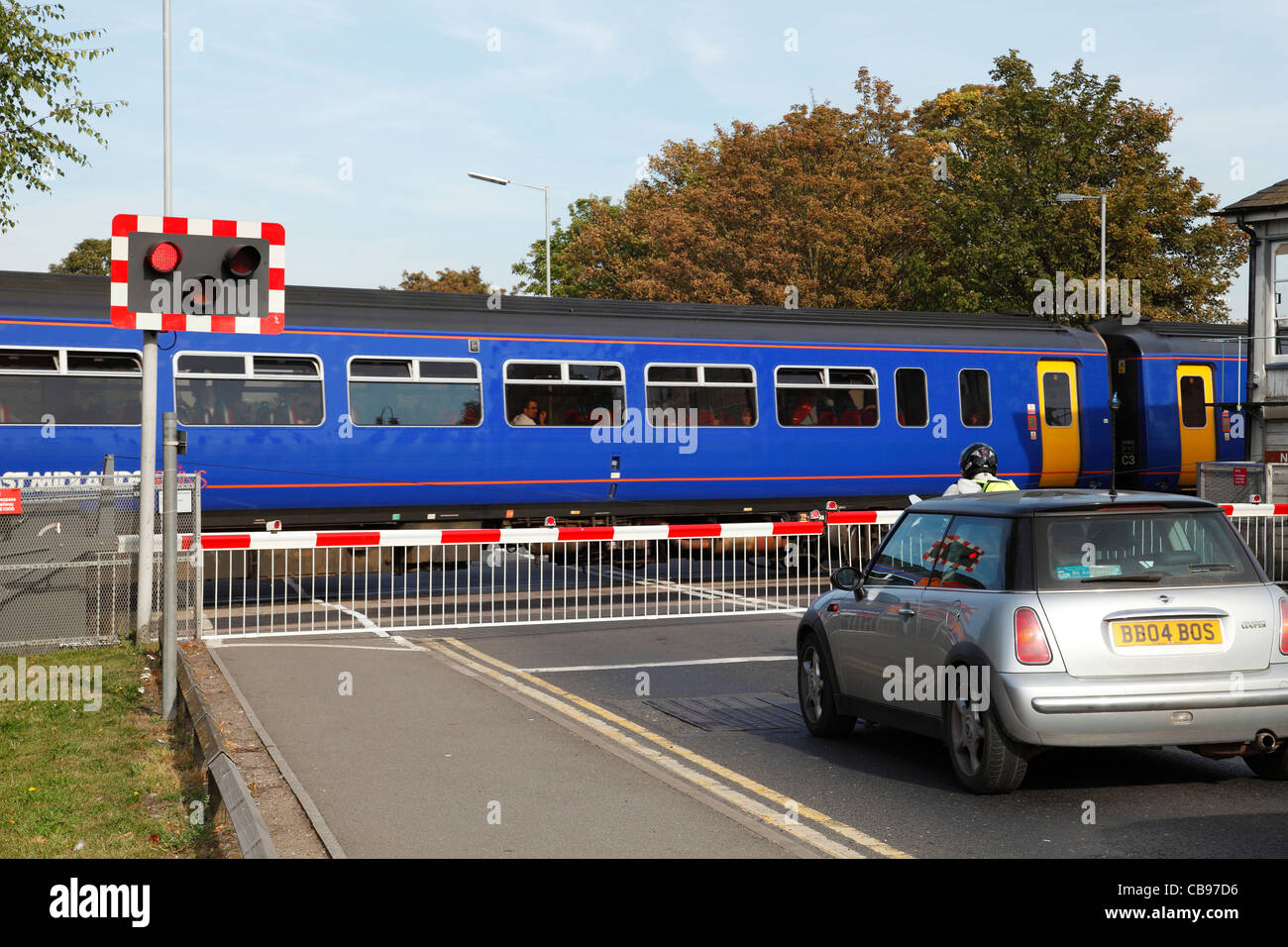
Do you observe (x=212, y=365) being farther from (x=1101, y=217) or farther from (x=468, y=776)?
(x=1101, y=217)

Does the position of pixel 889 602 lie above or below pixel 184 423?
below

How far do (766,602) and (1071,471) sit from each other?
8822 mm

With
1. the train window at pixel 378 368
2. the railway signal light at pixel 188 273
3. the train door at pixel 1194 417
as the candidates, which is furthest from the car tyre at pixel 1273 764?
the train door at pixel 1194 417

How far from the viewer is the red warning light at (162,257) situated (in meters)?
9.57

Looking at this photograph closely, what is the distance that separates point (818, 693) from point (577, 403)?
34.7 feet

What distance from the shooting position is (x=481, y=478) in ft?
60.8

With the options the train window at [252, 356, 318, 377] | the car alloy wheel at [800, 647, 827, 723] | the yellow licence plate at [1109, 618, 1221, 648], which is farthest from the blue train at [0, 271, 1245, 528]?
the yellow licence plate at [1109, 618, 1221, 648]

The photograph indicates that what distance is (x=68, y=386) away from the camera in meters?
16.1

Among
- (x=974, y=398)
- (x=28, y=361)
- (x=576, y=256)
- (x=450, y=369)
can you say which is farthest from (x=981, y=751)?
(x=576, y=256)

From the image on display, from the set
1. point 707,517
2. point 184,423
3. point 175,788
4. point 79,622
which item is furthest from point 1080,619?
point 707,517

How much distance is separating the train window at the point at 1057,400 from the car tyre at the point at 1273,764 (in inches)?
631

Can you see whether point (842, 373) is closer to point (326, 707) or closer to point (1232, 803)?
point (326, 707)

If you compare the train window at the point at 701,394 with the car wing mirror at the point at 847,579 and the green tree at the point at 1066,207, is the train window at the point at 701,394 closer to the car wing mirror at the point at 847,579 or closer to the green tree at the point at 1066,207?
the car wing mirror at the point at 847,579

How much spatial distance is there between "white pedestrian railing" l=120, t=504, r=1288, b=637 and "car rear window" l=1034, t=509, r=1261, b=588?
506 centimetres
